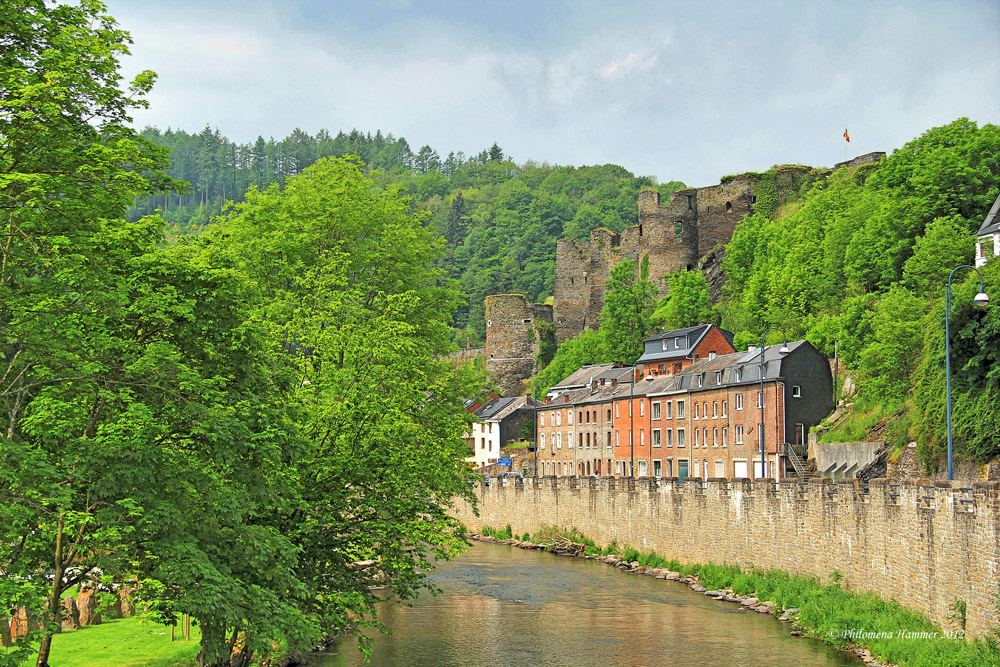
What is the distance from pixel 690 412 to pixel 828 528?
30.0m

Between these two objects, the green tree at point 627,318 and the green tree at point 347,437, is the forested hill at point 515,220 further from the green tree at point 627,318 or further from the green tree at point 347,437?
the green tree at point 347,437

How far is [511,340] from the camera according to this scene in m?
113

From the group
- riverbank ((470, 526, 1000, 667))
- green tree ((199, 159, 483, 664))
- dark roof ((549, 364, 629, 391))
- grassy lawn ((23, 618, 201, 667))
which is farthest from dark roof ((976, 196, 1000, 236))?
grassy lawn ((23, 618, 201, 667))

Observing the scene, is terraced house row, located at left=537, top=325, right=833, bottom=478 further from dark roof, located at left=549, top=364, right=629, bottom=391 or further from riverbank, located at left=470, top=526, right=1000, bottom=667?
riverbank, located at left=470, top=526, right=1000, bottom=667

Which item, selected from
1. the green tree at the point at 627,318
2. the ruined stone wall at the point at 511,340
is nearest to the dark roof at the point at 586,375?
the green tree at the point at 627,318

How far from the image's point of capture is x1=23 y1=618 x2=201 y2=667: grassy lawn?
872 inches

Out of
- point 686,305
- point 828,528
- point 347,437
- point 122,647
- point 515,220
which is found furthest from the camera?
point 515,220

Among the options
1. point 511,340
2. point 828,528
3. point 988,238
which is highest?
point 988,238

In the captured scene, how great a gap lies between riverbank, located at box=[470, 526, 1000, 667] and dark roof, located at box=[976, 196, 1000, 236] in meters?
25.6

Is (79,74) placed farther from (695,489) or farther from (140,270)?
(695,489)

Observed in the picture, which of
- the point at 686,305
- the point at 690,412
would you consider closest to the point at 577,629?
the point at 690,412

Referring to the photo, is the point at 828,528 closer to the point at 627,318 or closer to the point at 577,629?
the point at 577,629

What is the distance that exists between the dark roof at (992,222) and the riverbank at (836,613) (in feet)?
84.0

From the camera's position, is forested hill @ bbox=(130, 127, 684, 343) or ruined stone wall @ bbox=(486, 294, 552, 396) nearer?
ruined stone wall @ bbox=(486, 294, 552, 396)
